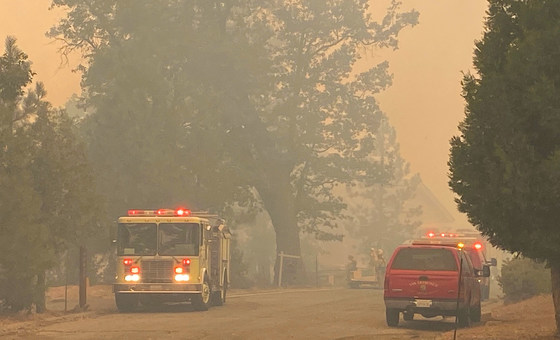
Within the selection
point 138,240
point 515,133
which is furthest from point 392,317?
point 138,240

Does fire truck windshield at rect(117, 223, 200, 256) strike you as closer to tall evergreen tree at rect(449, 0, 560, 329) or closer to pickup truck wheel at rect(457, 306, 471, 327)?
pickup truck wheel at rect(457, 306, 471, 327)

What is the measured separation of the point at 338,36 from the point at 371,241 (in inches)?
1394

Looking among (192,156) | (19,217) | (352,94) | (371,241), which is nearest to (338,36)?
(352,94)

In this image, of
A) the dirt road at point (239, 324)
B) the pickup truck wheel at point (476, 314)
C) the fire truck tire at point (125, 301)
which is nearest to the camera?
the dirt road at point (239, 324)

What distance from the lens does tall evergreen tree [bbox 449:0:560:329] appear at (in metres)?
17.8

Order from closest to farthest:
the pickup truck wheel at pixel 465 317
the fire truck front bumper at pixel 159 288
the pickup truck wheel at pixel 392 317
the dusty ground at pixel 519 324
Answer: the dusty ground at pixel 519 324
the pickup truck wheel at pixel 465 317
the pickup truck wheel at pixel 392 317
the fire truck front bumper at pixel 159 288

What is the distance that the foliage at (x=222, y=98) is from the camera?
46.5m

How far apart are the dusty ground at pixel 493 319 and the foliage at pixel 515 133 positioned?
2424 mm

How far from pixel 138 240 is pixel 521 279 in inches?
495

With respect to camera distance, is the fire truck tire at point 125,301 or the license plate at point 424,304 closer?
the license plate at point 424,304

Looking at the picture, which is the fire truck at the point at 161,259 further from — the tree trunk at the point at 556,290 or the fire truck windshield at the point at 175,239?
the tree trunk at the point at 556,290

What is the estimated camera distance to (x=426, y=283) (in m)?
24.2

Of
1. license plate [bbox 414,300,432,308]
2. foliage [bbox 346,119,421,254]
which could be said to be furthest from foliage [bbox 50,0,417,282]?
foliage [bbox 346,119,421,254]

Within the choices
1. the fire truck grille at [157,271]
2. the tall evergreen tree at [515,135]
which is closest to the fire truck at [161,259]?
the fire truck grille at [157,271]
